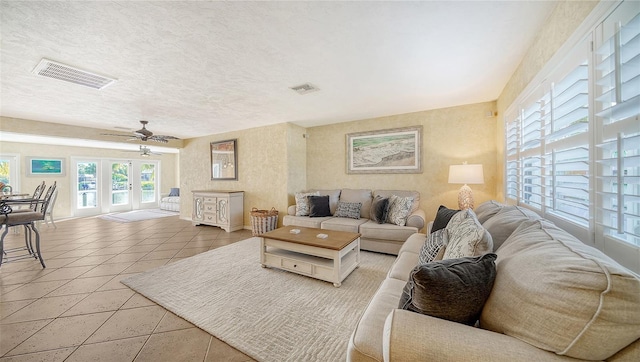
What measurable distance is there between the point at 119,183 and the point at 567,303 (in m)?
10.5

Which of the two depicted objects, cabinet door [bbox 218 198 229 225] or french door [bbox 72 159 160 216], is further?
french door [bbox 72 159 160 216]

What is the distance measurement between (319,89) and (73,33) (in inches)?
87.5

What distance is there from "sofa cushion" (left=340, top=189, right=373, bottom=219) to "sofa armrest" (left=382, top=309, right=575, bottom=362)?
122 inches

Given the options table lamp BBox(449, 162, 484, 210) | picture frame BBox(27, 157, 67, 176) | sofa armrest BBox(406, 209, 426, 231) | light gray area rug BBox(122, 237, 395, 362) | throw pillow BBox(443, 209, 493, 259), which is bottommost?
light gray area rug BBox(122, 237, 395, 362)

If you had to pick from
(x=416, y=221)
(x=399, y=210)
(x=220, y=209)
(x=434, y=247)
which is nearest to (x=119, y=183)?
(x=220, y=209)

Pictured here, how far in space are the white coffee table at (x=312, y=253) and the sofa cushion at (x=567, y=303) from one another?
1.58 metres

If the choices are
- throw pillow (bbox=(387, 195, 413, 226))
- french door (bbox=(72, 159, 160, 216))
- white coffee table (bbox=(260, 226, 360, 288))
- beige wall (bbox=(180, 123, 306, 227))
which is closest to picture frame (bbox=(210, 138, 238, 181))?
beige wall (bbox=(180, 123, 306, 227))

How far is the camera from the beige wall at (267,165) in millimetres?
4634

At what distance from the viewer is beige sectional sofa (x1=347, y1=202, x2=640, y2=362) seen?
64cm

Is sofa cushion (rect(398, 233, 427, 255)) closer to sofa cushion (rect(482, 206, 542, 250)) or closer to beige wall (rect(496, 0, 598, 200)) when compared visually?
sofa cushion (rect(482, 206, 542, 250))

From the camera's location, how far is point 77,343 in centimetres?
159

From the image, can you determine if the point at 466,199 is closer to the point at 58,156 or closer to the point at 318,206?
the point at 318,206

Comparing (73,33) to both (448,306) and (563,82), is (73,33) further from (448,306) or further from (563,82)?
(563,82)

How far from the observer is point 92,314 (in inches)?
75.5
